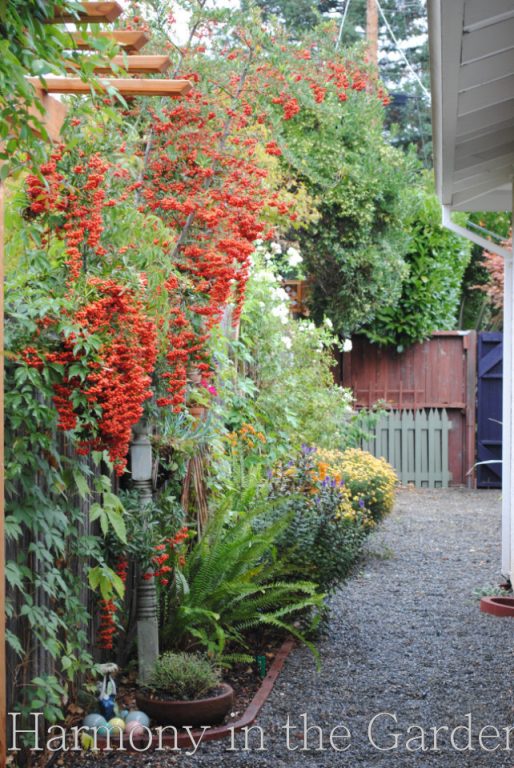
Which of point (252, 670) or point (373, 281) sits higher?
point (373, 281)

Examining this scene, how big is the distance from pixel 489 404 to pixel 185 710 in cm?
981

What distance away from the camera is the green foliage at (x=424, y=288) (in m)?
13.4

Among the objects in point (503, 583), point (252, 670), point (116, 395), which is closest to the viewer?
point (116, 395)

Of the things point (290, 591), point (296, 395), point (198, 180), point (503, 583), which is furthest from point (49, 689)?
point (296, 395)

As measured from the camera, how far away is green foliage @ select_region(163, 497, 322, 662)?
4778 mm

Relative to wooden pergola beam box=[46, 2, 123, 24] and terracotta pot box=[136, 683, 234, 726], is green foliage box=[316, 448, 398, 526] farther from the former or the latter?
wooden pergola beam box=[46, 2, 123, 24]

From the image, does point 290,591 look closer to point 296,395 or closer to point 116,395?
point 116,395

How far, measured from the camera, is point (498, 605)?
20.9 feet

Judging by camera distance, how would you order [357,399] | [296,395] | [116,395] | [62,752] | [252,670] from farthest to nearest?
[357,399] < [296,395] < [252,670] < [62,752] < [116,395]

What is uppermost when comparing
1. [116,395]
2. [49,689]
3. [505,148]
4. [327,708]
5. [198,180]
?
[505,148]

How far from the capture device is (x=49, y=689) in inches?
139

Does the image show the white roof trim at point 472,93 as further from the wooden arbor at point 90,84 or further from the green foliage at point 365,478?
the green foliage at point 365,478

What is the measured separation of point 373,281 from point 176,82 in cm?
891

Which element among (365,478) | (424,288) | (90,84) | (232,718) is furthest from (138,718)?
(424,288)
